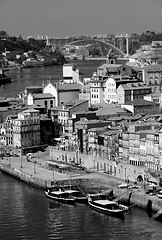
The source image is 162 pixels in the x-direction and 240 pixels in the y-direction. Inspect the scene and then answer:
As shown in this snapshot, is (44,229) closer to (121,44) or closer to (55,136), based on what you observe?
(55,136)

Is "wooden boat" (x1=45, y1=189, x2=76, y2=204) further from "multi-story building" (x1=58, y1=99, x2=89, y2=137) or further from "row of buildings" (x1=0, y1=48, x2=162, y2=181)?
"multi-story building" (x1=58, y1=99, x2=89, y2=137)

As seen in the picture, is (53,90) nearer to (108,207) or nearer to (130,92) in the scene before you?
(130,92)

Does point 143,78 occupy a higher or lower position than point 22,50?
lower

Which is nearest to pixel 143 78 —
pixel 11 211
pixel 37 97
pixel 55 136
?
pixel 37 97

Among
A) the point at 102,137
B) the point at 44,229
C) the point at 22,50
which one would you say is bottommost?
the point at 44,229

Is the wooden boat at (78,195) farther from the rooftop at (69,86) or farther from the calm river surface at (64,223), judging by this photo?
the rooftop at (69,86)
